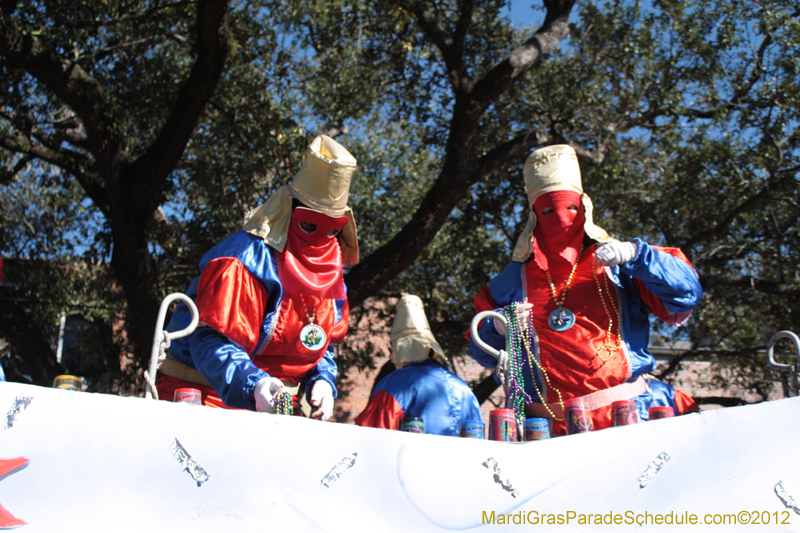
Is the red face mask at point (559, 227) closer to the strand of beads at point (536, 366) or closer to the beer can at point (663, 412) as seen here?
the strand of beads at point (536, 366)

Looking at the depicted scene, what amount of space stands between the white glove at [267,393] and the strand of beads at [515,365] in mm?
896

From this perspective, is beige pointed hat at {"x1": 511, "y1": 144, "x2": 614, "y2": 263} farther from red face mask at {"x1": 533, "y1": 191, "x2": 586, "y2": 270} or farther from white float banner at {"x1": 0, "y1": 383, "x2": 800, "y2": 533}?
white float banner at {"x1": 0, "y1": 383, "x2": 800, "y2": 533}

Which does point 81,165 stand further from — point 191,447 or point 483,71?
point 191,447

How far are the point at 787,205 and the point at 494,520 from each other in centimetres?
592

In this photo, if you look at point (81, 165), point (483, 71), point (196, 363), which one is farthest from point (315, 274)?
point (483, 71)

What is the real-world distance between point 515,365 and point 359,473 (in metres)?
1.27

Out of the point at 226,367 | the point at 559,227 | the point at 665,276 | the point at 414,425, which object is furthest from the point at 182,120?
the point at 665,276

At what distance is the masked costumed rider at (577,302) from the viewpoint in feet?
10.2

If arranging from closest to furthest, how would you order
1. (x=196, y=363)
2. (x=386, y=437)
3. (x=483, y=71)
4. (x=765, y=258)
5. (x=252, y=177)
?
(x=386, y=437) < (x=196, y=363) < (x=252, y=177) < (x=765, y=258) < (x=483, y=71)

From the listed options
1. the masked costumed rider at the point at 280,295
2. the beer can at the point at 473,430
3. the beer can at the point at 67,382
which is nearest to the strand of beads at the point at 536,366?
the beer can at the point at 473,430

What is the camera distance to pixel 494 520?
6.78 feet

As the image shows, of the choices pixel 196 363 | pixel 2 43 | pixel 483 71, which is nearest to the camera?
pixel 196 363

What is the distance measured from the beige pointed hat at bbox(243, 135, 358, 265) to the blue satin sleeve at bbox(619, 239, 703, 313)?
4.19 ft

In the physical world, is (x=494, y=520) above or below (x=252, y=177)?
below
